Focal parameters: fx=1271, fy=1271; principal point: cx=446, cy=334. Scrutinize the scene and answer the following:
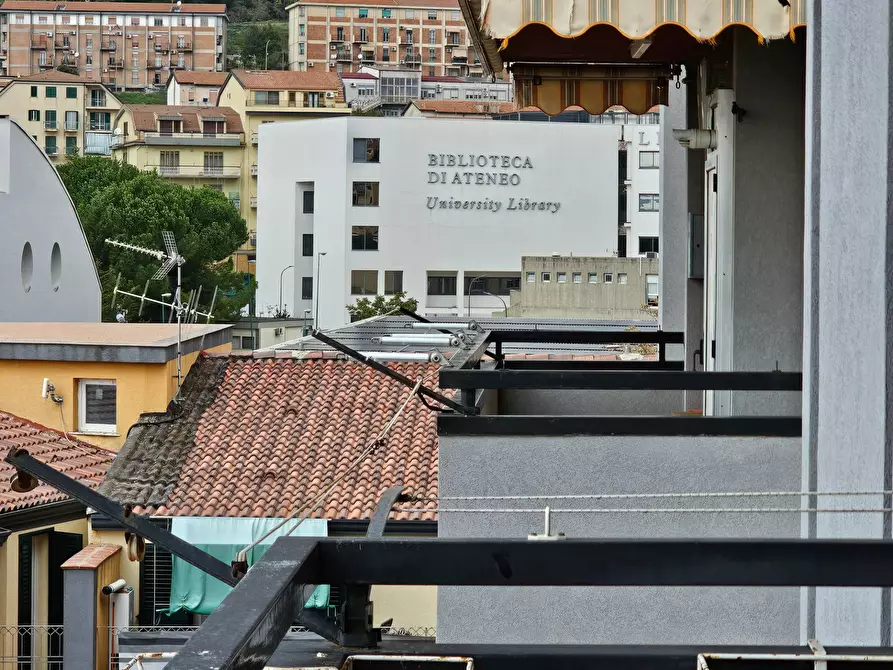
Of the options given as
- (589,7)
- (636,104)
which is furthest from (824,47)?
(636,104)

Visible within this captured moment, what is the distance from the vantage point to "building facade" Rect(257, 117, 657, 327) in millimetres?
78188

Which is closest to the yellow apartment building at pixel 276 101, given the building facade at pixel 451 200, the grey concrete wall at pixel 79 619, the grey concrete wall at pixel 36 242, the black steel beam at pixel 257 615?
the building facade at pixel 451 200

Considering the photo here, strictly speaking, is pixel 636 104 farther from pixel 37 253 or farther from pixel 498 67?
pixel 37 253

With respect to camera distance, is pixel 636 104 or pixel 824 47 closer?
pixel 824 47

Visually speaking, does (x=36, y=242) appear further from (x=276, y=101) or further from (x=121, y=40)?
(x=121, y=40)

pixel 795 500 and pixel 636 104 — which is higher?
pixel 636 104

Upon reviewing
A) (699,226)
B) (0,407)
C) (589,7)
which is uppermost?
(589,7)

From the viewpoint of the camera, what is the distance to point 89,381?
2484 cm

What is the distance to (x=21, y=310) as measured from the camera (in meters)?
34.7

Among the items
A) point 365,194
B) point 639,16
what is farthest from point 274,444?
point 365,194

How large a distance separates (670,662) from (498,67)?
22.3ft

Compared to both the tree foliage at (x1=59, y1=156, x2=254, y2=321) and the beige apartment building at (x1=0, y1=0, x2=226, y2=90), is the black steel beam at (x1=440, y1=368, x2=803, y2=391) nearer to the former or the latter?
the tree foliage at (x1=59, y1=156, x2=254, y2=321)

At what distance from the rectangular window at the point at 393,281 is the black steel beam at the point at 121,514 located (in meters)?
71.9

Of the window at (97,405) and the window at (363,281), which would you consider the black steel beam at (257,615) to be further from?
the window at (363,281)
